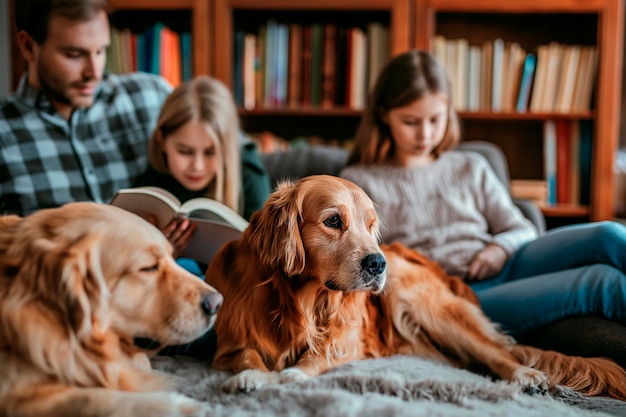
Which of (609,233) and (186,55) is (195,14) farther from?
(609,233)

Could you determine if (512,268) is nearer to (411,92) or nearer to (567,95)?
(411,92)

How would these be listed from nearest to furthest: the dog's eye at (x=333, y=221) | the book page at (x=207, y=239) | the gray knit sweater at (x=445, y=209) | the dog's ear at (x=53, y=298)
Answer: the dog's ear at (x=53, y=298), the dog's eye at (x=333, y=221), the book page at (x=207, y=239), the gray knit sweater at (x=445, y=209)

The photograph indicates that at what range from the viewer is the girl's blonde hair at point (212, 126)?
5.58 feet

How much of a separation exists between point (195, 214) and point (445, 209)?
0.92 metres

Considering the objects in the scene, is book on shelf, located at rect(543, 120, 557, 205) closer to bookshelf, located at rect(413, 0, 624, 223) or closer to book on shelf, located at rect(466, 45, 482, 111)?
bookshelf, located at rect(413, 0, 624, 223)

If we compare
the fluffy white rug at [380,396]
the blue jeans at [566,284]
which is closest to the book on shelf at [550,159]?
the blue jeans at [566,284]

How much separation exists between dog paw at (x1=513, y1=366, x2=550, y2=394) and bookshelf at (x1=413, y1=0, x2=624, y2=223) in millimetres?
1759

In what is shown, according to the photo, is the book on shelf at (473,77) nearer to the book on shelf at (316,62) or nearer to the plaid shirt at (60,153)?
the book on shelf at (316,62)

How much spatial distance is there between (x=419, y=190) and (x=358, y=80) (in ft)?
3.52

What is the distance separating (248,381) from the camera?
3.75ft

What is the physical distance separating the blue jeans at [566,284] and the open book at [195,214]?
29.3 inches

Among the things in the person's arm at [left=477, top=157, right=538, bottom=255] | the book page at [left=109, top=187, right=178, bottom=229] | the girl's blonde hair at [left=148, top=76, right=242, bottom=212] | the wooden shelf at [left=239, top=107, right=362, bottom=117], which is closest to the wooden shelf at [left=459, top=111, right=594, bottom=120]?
the wooden shelf at [left=239, top=107, right=362, bottom=117]

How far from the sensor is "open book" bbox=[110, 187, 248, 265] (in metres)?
1.26

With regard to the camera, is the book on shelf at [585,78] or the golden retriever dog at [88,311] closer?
the golden retriever dog at [88,311]
